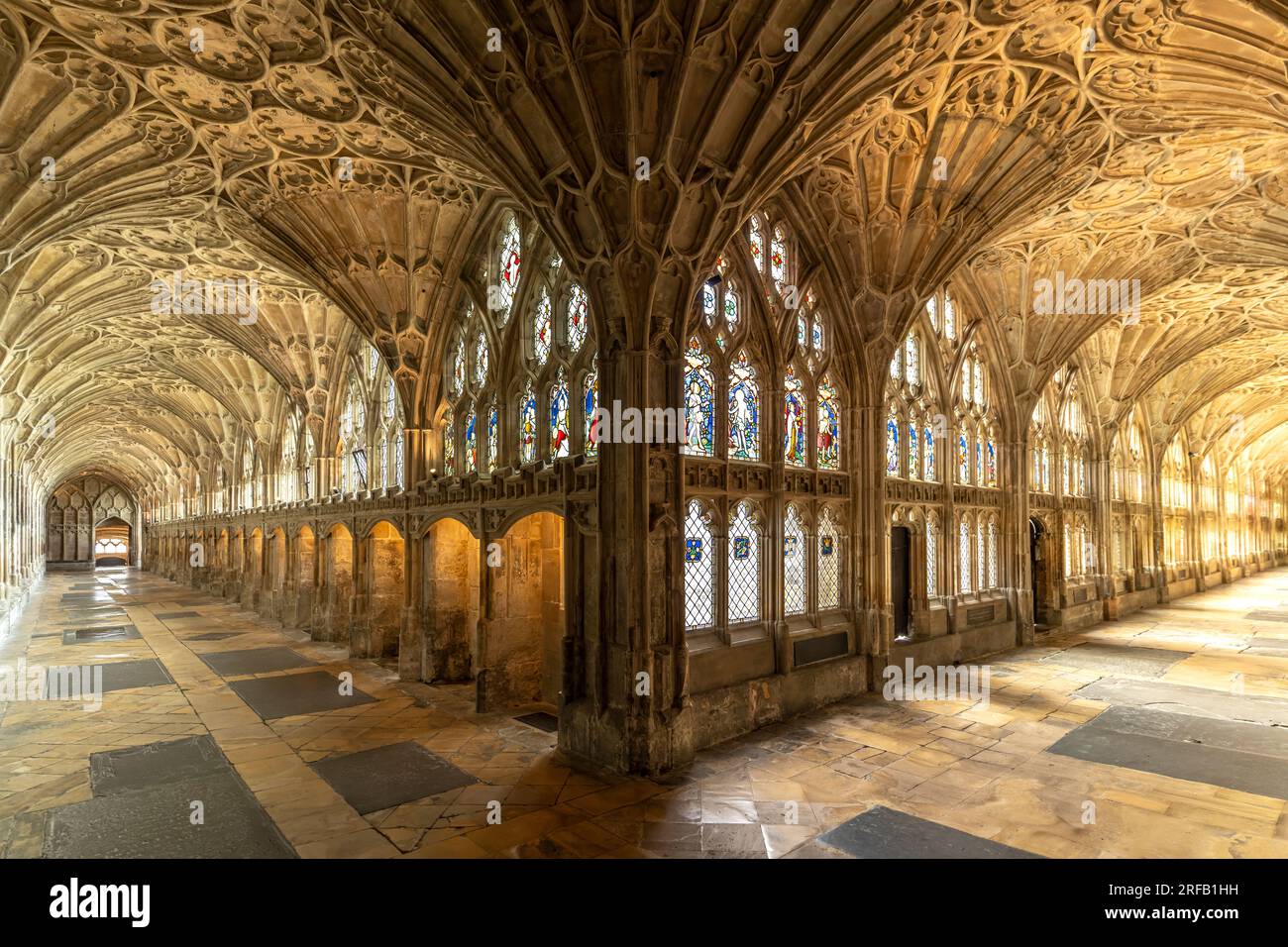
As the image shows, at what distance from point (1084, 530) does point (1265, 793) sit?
15.1 meters

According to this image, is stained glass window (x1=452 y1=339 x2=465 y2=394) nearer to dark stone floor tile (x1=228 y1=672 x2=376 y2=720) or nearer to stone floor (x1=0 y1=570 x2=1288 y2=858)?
stone floor (x1=0 y1=570 x2=1288 y2=858)

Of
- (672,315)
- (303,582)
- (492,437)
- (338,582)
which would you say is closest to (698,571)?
(672,315)

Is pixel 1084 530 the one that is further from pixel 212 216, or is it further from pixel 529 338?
pixel 212 216

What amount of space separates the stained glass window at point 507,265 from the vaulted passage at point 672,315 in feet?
0.35

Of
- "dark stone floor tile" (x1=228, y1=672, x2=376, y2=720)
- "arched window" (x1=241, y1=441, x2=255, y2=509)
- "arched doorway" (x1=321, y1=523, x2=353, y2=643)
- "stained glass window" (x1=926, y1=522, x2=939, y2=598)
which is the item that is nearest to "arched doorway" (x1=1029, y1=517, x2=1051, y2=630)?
"stained glass window" (x1=926, y1=522, x2=939, y2=598)

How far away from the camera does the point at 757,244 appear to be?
10.9 m

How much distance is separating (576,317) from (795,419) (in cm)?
386

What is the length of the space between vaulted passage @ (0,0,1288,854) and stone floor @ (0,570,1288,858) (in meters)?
0.17

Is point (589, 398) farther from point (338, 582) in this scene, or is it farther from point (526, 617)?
point (338, 582)

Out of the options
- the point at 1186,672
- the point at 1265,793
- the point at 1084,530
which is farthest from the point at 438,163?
the point at 1084,530

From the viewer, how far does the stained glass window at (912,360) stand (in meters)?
13.9

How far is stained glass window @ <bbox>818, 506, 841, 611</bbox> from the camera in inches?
441

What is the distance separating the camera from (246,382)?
75.9ft

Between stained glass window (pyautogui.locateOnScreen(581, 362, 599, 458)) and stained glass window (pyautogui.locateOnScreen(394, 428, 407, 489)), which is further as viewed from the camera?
stained glass window (pyautogui.locateOnScreen(394, 428, 407, 489))
